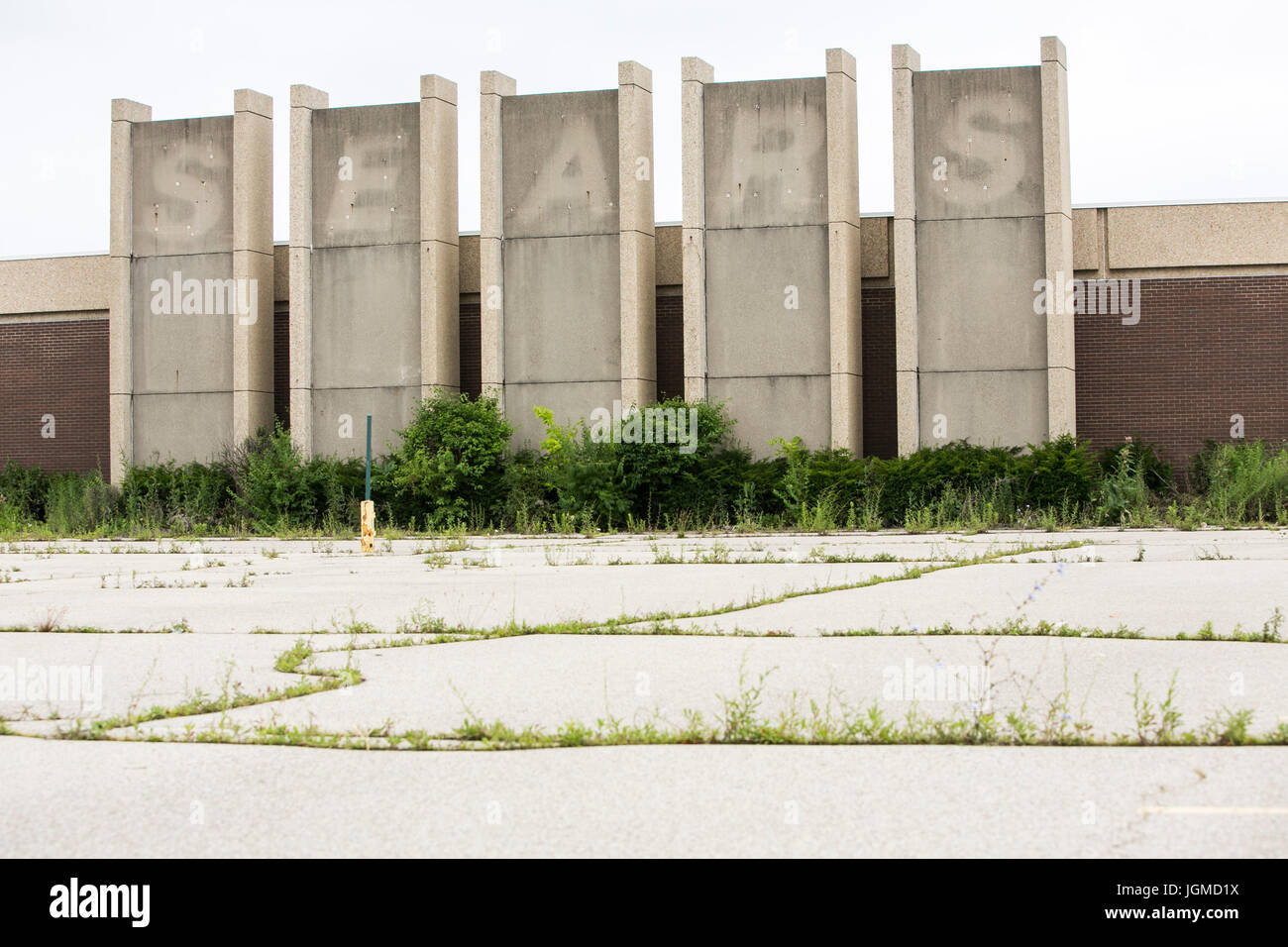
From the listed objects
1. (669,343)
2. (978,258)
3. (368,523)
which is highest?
(978,258)

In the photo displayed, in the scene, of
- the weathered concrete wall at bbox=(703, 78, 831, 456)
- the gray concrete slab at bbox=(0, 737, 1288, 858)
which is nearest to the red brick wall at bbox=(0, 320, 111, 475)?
the weathered concrete wall at bbox=(703, 78, 831, 456)

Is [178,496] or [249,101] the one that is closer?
[178,496]

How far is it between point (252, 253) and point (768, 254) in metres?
10.6

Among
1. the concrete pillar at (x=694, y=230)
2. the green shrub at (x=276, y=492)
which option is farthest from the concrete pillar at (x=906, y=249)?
the green shrub at (x=276, y=492)

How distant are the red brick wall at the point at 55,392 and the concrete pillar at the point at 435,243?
29.1 ft

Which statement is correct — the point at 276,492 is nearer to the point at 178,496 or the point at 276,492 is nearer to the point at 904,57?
the point at 178,496

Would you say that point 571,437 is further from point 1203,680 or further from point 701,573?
point 1203,680

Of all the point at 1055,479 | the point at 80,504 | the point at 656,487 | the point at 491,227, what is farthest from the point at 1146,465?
the point at 80,504

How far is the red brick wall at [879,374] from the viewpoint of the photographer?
25.8m

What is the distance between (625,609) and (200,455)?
19689 mm

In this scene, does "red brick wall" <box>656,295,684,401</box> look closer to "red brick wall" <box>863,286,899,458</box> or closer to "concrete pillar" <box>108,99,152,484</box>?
"red brick wall" <box>863,286,899,458</box>

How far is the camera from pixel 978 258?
949 inches

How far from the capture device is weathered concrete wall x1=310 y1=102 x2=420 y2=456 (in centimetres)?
2606

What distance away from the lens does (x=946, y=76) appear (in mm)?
24141
